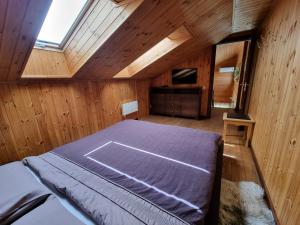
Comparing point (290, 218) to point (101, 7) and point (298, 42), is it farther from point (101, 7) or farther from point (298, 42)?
point (101, 7)

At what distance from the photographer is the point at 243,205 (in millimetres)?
1381

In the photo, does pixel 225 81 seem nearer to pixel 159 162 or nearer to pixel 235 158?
pixel 235 158

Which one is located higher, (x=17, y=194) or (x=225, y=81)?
(x=225, y=81)

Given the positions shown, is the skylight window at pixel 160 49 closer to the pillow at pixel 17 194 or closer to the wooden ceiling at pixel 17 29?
the wooden ceiling at pixel 17 29

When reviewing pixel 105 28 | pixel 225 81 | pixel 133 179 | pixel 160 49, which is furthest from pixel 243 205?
pixel 225 81

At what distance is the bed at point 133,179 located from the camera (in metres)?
0.77

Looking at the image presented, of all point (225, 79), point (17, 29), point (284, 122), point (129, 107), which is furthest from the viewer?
point (225, 79)

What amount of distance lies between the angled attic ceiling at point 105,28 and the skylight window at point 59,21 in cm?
9

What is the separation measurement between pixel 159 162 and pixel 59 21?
216 centimetres

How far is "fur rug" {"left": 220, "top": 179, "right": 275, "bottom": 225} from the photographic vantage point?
124cm

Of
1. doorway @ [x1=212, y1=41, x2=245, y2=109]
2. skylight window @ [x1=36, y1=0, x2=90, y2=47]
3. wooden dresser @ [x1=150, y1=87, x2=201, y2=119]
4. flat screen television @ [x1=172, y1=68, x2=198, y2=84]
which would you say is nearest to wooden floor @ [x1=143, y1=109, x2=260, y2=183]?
wooden dresser @ [x1=150, y1=87, x2=201, y2=119]

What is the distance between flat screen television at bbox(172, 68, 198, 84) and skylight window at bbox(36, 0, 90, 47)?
11.0 feet

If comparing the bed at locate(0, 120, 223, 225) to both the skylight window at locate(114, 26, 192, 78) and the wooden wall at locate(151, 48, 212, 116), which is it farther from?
the wooden wall at locate(151, 48, 212, 116)

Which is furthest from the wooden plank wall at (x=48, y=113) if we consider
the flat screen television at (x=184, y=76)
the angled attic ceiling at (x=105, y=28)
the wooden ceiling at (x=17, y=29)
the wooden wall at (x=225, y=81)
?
the wooden wall at (x=225, y=81)
